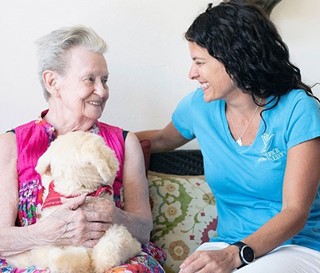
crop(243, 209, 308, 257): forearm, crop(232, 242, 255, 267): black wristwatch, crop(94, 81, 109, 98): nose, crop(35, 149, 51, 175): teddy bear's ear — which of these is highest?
crop(94, 81, 109, 98): nose

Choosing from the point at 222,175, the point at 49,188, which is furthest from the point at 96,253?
the point at 222,175

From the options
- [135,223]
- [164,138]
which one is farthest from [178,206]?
[135,223]

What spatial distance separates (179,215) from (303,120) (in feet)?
2.27

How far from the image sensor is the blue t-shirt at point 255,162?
6.44 ft

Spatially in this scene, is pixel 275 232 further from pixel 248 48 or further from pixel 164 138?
pixel 164 138

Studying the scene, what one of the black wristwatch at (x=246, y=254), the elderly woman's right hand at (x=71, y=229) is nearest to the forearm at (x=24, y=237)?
the elderly woman's right hand at (x=71, y=229)

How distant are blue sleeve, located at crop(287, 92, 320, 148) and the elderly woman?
0.55m

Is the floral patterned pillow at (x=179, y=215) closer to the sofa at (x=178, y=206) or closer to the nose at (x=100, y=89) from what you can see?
the sofa at (x=178, y=206)

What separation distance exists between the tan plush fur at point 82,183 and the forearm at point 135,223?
60 mm

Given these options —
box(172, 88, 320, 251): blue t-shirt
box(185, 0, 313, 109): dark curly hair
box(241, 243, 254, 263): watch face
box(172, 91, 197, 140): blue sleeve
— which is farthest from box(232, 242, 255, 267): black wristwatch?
box(172, 91, 197, 140): blue sleeve

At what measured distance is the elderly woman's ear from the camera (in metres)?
2.14

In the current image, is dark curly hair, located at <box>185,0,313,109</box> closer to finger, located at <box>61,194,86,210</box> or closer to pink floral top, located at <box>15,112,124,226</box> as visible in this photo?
pink floral top, located at <box>15,112,124,226</box>

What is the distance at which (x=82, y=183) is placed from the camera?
1.84m

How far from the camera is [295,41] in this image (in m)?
2.69
